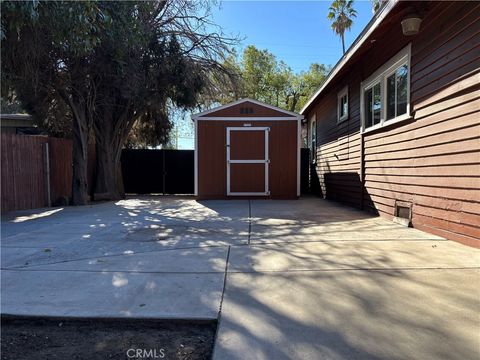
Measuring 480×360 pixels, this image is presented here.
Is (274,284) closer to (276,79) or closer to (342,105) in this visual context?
(342,105)

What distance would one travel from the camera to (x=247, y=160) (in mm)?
11461

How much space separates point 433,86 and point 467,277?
2977mm

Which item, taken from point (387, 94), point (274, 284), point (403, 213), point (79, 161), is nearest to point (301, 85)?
point (79, 161)

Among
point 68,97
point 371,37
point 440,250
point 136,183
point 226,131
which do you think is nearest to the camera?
point 440,250

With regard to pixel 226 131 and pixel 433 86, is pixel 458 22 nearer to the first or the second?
pixel 433 86

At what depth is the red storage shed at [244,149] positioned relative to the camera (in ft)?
37.5

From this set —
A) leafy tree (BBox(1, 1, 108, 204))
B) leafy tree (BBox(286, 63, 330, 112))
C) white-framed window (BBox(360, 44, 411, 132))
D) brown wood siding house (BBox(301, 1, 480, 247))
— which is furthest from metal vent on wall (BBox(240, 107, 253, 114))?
leafy tree (BBox(286, 63, 330, 112))

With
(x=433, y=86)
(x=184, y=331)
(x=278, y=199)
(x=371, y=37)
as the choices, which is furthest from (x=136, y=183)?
(x=184, y=331)

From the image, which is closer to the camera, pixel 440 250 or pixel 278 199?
pixel 440 250

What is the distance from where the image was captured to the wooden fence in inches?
339

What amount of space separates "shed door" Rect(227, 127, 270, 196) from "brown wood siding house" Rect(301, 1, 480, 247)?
2708 millimetres

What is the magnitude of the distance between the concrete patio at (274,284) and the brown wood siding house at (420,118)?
0.57 meters

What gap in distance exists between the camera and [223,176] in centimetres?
1149

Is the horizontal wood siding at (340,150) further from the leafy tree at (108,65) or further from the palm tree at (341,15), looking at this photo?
the palm tree at (341,15)
